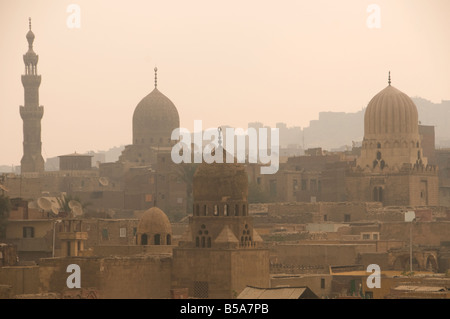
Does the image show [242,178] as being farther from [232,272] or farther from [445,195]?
[445,195]

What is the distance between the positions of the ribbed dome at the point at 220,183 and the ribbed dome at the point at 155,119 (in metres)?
38.8

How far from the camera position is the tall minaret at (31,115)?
8919 centimetres

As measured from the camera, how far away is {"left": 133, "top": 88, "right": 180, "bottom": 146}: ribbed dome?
8438 cm

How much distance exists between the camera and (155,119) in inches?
3339

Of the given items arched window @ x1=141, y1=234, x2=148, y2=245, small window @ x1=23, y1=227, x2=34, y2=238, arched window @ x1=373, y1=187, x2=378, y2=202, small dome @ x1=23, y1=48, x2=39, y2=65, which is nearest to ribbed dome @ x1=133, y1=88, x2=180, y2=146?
small dome @ x1=23, y1=48, x2=39, y2=65

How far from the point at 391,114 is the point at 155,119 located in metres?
21.0

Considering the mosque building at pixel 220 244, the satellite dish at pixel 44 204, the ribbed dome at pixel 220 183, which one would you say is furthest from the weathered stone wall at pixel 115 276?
the satellite dish at pixel 44 204

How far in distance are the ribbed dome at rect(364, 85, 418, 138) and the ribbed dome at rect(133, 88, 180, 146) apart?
762 inches

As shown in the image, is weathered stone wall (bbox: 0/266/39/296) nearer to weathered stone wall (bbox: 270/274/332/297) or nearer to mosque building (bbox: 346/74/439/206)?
weathered stone wall (bbox: 270/274/332/297)

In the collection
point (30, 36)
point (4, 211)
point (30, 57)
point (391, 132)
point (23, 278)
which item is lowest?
point (23, 278)

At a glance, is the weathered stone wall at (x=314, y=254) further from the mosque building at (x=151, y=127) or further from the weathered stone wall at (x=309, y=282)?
the mosque building at (x=151, y=127)

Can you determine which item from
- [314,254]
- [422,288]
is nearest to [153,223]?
[314,254]

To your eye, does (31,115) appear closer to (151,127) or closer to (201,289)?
(151,127)

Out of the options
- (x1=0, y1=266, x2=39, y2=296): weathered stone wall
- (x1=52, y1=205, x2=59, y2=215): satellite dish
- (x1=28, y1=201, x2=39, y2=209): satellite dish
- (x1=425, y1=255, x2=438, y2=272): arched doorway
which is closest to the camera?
(x1=0, y1=266, x2=39, y2=296): weathered stone wall
